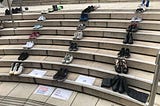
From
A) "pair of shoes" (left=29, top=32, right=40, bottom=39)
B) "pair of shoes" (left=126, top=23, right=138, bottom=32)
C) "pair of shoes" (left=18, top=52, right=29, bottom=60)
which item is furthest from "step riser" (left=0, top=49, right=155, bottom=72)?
A: "pair of shoes" (left=126, top=23, right=138, bottom=32)

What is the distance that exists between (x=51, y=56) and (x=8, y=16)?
8.28ft

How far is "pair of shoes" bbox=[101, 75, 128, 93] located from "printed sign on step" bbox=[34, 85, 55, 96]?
48.9 inches

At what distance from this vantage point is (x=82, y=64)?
491cm

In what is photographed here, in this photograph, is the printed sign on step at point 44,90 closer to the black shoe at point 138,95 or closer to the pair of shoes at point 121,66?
the pair of shoes at point 121,66

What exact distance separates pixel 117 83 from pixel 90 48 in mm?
1441

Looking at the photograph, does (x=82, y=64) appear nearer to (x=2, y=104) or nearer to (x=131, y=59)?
(x=131, y=59)

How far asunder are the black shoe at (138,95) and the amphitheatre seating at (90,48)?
0.10 metres

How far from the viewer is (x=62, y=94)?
4.55m

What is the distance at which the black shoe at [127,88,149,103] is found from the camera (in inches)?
149

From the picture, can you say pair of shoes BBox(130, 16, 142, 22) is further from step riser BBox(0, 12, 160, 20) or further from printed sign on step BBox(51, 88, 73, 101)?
printed sign on step BBox(51, 88, 73, 101)

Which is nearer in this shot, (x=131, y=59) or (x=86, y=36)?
(x=131, y=59)

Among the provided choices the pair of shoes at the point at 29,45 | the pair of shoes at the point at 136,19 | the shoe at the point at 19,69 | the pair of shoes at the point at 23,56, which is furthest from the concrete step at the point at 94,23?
the shoe at the point at 19,69

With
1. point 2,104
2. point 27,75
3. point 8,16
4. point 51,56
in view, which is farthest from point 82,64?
point 8,16

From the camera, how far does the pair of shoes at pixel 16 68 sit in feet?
16.5
